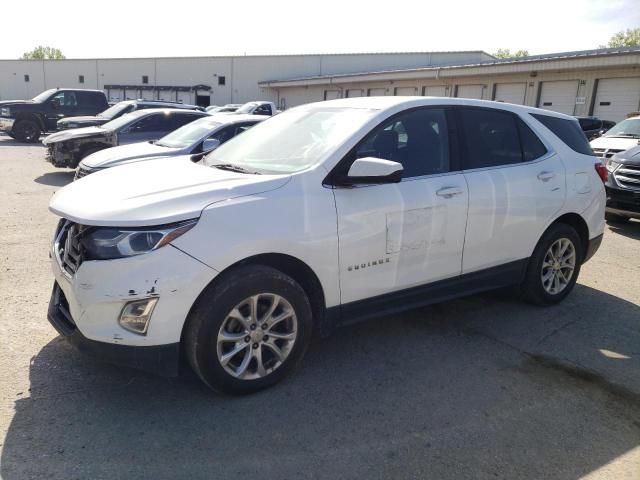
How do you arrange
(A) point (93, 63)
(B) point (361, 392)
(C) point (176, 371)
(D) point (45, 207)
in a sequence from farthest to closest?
1. (A) point (93, 63)
2. (D) point (45, 207)
3. (B) point (361, 392)
4. (C) point (176, 371)

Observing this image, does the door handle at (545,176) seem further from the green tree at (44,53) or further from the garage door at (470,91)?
the green tree at (44,53)

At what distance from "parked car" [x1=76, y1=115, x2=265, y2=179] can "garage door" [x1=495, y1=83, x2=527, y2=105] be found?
16.5m

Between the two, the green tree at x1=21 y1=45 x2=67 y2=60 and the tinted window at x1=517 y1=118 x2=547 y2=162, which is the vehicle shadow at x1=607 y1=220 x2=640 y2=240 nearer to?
the tinted window at x1=517 y1=118 x2=547 y2=162

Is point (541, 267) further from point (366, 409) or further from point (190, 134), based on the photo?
point (190, 134)

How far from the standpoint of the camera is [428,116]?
3965 mm

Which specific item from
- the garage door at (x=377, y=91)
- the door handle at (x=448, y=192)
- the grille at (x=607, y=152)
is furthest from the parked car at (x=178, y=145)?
the garage door at (x=377, y=91)

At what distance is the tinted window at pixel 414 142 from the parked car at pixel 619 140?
7706 mm

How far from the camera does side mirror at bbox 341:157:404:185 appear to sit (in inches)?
129

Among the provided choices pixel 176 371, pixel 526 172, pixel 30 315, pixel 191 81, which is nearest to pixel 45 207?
pixel 30 315

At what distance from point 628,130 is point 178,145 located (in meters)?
9.28

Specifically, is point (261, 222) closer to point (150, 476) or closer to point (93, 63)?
point (150, 476)

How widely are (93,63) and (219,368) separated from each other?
192ft

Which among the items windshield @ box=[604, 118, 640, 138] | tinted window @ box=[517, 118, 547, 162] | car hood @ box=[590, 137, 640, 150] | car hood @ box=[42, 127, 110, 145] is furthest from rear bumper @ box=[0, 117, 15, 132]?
tinted window @ box=[517, 118, 547, 162]

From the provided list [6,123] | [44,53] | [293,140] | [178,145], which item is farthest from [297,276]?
[44,53]
